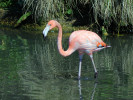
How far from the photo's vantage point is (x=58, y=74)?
6.71 meters

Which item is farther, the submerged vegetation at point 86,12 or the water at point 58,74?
the submerged vegetation at point 86,12

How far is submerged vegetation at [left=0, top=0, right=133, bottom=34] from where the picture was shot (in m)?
11.6

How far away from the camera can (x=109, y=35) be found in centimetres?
1218

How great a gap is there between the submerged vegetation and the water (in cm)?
163

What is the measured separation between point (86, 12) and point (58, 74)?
6.94 metres

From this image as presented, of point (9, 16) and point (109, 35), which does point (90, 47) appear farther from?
point (9, 16)

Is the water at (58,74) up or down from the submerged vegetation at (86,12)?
down

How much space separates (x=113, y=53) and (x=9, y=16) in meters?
7.08

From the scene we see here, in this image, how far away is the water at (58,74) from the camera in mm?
5406

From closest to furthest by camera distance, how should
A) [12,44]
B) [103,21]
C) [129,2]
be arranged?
[12,44] → [129,2] → [103,21]

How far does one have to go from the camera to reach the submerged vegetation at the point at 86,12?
1164cm

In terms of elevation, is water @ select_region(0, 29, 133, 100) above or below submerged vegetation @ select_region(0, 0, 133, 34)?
below

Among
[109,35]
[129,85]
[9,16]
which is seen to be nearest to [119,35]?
[109,35]

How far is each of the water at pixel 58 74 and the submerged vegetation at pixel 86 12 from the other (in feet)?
5.35
